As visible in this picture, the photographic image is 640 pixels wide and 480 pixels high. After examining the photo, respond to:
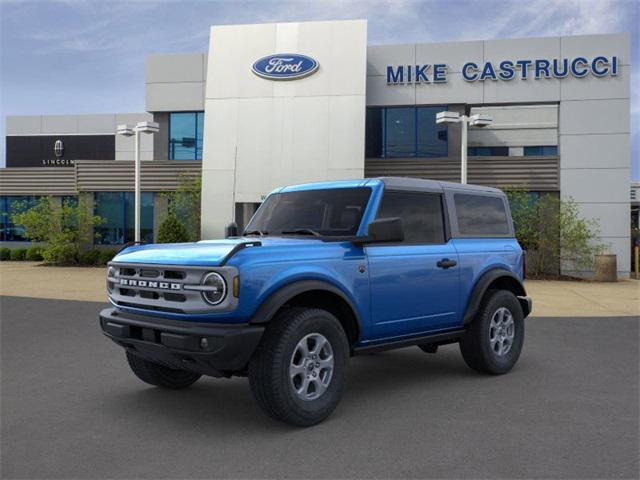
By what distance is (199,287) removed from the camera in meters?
4.28

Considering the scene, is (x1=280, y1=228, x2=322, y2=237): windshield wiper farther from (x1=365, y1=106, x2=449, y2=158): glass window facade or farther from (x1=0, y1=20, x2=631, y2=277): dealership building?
(x1=365, y1=106, x2=449, y2=158): glass window facade

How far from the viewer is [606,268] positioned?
63.3ft

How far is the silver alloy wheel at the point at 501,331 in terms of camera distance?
627 centimetres

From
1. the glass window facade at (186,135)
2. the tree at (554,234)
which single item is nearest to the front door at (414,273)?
the tree at (554,234)

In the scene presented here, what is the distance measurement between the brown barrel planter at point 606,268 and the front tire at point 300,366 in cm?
1712

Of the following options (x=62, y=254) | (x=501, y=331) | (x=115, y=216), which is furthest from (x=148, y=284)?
(x=115, y=216)

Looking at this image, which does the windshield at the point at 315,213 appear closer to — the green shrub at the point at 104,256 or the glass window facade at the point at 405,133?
the glass window facade at the point at 405,133

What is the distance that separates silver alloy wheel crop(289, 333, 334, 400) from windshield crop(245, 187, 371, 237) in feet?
3.49

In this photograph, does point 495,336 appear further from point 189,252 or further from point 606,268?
point 606,268

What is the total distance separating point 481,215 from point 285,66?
1698cm

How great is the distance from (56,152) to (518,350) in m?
45.8

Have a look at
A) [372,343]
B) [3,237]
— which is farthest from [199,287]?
[3,237]

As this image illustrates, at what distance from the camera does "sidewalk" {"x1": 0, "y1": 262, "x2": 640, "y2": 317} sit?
477 inches

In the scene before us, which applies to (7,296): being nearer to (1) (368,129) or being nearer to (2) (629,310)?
(2) (629,310)
